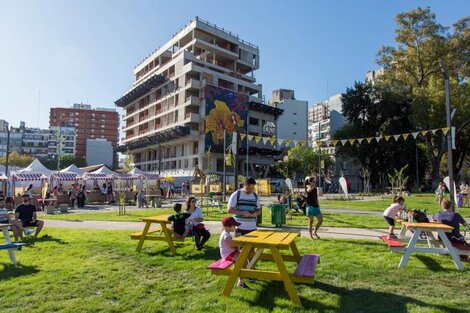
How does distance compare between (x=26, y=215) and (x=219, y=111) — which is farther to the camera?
(x=219, y=111)

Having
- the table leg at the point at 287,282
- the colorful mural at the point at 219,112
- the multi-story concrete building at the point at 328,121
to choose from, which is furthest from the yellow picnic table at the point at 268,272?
the multi-story concrete building at the point at 328,121

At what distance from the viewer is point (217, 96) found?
62.0 meters

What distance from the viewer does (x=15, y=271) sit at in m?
6.90

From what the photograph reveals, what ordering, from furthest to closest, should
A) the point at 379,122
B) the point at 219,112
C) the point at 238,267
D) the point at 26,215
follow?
the point at 219,112, the point at 379,122, the point at 26,215, the point at 238,267

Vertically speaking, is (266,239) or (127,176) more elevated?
(127,176)

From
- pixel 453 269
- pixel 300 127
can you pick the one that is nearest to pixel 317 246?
pixel 453 269

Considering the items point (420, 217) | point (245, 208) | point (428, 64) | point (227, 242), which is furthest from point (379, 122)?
point (227, 242)

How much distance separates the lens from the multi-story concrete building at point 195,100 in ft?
202

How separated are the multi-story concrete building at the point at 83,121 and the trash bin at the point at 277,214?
13933cm

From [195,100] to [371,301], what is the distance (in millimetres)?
57234

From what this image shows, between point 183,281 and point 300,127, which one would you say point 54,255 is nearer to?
point 183,281

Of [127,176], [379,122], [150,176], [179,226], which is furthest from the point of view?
[379,122]

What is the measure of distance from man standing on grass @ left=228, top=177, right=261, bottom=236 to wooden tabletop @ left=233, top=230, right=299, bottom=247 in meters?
0.77

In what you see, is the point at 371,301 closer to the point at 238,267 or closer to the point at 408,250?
the point at 238,267
